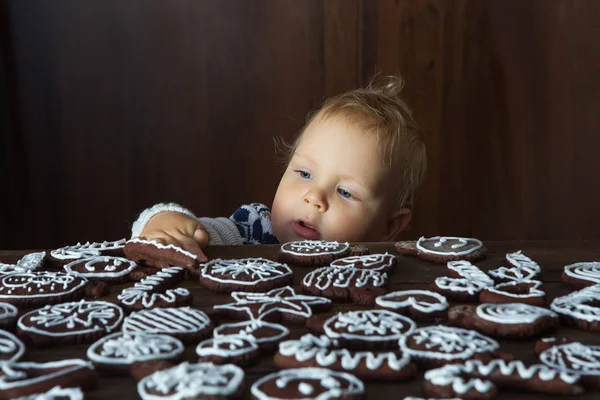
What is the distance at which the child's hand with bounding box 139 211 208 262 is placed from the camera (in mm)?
1233

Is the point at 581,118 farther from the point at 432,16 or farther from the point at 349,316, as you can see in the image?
the point at 349,316

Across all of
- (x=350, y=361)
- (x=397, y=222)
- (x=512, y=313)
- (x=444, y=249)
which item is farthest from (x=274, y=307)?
(x=397, y=222)

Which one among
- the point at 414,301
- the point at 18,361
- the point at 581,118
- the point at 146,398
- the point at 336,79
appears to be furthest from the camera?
the point at 336,79

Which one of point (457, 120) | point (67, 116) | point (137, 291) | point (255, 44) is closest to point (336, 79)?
point (255, 44)

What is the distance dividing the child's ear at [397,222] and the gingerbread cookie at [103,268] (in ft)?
3.26

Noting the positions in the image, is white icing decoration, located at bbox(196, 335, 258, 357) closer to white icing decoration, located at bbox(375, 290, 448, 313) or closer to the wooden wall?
white icing decoration, located at bbox(375, 290, 448, 313)

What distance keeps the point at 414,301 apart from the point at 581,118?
216cm

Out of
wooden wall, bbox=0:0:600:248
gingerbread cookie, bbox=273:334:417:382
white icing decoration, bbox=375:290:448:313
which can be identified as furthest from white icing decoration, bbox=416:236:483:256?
wooden wall, bbox=0:0:600:248

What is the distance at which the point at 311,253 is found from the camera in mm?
1125

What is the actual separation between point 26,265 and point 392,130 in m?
1.03

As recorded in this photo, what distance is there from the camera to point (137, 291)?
0.91 m

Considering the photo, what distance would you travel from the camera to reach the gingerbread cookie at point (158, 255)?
107 centimetres

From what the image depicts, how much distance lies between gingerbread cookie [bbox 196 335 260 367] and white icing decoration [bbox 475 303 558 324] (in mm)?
282

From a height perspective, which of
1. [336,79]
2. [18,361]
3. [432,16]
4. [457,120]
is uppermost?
[432,16]
